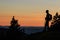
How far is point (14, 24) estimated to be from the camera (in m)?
38.8

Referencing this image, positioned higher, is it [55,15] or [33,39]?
[55,15]

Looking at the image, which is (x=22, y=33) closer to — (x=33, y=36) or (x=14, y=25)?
(x=14, y=25)

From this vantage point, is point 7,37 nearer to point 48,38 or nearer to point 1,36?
point 1,36

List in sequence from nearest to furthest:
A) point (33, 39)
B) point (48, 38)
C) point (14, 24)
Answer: point (48, 38), point (33, 39), point (14, 24)

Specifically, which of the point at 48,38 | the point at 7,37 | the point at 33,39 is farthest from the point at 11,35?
the point at 48,38

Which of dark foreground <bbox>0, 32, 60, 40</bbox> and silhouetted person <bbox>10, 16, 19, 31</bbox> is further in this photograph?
silhouetted person <bbox>10, 16, 19, 31</bbox>

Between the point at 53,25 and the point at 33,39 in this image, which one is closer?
the point at 33,39

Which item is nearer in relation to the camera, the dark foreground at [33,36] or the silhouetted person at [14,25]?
the dark foreground at [33,36]

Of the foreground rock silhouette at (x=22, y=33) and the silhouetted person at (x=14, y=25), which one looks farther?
the silhouetted person at (x=14, y=25)

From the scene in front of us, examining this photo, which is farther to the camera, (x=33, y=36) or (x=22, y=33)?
(x=22, y=33)

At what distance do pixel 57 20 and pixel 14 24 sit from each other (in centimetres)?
561

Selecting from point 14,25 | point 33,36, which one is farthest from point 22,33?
point 33,36

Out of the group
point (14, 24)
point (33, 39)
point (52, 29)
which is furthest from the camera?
point (14, 24)

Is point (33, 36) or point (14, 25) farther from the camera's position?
point (14, 25)
